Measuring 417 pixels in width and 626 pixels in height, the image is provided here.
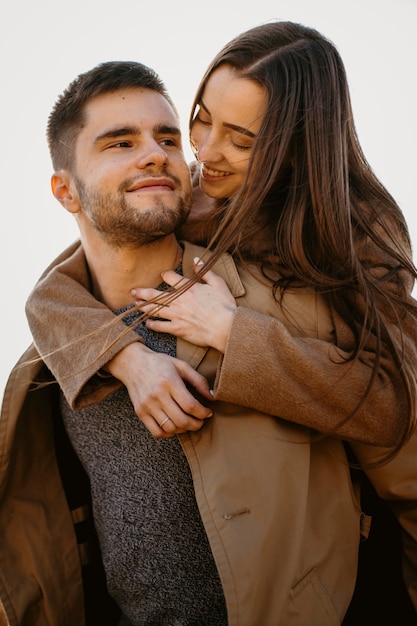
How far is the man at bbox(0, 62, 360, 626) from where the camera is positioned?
1501 millimetres

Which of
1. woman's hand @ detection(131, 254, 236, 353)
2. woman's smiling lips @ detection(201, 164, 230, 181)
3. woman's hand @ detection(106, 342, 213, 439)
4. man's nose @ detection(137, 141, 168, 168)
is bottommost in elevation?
woman's hand @ detection(106, 342, 213, 439)

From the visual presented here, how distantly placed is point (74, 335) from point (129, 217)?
1.59 feet

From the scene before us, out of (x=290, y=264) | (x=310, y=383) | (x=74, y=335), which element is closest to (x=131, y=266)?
(x=74, y=335)

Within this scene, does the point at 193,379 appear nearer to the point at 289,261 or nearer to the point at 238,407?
the point at 238,407

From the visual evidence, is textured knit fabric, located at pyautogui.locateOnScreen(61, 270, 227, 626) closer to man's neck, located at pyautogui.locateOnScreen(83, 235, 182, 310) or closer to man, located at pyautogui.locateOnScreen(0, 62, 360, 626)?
A: man, located at pyautogui.locateOnScreen(0, 62, 360, 626)

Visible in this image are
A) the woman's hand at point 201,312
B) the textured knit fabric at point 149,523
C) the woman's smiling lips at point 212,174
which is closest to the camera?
the woman's hand at point 201,312

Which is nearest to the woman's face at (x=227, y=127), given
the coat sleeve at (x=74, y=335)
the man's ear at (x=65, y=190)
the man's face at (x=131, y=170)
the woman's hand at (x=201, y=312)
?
the man's face at (x=131, y=170)

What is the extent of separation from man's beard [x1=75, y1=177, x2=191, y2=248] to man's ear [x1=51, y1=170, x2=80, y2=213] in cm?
15

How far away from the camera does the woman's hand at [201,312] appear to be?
162cm

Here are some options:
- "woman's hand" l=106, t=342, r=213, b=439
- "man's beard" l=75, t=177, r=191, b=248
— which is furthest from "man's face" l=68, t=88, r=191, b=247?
"woman's hand" l=106, t=342, r=213, b=439

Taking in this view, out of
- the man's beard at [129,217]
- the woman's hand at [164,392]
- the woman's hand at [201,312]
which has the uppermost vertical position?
the man's beard at [129,217]

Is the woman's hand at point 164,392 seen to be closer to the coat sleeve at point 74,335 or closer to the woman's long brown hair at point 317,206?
the coat sleeve at point 74,335

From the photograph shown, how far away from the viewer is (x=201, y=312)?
169 centimetres

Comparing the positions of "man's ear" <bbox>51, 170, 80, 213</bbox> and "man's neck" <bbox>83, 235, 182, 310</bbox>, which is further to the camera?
"man's ear" <bbox>51, 170, 80, 213</bbox>
